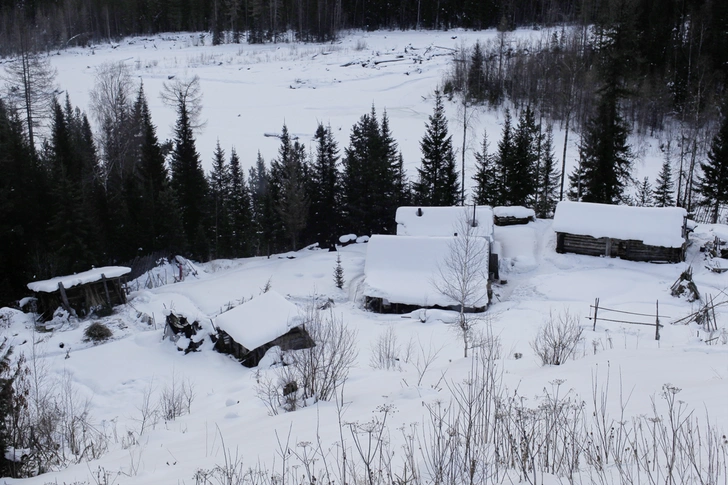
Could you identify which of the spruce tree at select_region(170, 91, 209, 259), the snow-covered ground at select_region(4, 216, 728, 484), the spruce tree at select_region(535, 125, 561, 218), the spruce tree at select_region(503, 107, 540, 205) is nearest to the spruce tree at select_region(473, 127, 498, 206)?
the spruce tree at select_region(503, 107, 540, 205)

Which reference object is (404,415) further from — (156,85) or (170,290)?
(156,85)

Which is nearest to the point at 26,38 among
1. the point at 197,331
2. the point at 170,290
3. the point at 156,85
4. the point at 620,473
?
the point at 170,290

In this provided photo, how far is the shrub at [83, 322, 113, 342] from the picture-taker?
21.1 meters

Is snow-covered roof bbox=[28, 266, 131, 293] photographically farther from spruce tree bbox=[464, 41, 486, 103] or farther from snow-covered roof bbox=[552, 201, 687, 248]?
spruce tree bbox=[464, 41, 486, 103]

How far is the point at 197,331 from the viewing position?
20.7 metres

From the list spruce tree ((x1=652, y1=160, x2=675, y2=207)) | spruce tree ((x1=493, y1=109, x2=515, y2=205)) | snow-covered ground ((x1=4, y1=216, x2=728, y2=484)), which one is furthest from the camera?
spruce tree ((x1=493, y1=109, x2=515, y2=205))

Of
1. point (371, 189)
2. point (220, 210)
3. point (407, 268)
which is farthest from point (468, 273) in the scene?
point (220, 210)

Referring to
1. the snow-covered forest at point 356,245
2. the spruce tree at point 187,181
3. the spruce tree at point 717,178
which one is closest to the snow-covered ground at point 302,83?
the snow-covered forest at point 356,245

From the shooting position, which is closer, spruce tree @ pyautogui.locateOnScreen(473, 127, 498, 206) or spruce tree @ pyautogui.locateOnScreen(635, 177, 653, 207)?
spruce tree @ pyautogui.locateOnScreen(635, 177, 653, 207)

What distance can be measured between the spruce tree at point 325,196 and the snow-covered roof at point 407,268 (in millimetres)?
8870

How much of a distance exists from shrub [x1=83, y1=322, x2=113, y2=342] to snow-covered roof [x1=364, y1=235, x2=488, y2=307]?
11729 millimetres

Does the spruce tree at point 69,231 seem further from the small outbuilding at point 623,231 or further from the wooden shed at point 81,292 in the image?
the small outbuilding at point 623,231

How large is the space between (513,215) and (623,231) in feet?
24.1

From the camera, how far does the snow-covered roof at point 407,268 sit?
26203 mm
